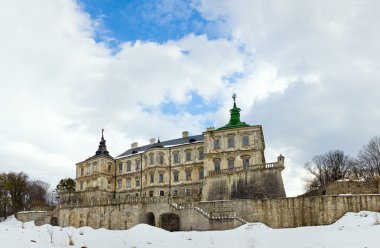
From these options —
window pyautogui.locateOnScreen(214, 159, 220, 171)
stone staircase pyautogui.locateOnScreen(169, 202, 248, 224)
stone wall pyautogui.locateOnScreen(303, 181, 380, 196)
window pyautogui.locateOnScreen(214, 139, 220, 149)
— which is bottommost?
stone staircase pyautogui.locateOnScreen(169, 202, 248, 224)

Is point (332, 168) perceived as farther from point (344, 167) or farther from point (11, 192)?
point (11, 192)

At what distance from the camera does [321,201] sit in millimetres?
35844

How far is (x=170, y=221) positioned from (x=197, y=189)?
37.2ft

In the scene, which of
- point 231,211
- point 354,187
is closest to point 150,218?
point 231,211

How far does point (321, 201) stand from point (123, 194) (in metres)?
37.1

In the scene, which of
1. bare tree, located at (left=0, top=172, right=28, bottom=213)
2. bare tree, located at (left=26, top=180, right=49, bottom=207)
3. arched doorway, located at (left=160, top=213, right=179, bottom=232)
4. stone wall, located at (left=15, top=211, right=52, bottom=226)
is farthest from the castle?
bare tree, located at (left=26, top=180, right=49, bottom=207)

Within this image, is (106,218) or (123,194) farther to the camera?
(123,194)

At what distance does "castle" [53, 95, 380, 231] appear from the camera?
36969 mm

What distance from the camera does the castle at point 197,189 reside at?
37.0 metres

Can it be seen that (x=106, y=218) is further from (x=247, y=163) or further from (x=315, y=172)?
(x=315, y=172)

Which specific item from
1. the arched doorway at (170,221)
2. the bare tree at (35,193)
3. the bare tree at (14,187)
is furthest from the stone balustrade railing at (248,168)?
the bare tree at (35,193)

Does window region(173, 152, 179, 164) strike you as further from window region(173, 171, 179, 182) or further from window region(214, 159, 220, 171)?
window region(214, 159, 220, 171)

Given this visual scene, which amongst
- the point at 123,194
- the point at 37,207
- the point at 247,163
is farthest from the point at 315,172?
the point at 37,207

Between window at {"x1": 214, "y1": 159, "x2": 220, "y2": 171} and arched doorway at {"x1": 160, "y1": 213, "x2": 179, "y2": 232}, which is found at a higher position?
window at {"x1": 214, "y1": 159, "x2": 220, "y2": 171}
